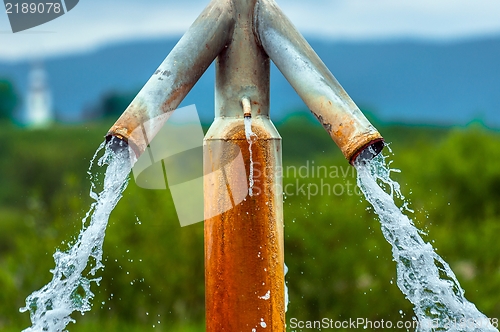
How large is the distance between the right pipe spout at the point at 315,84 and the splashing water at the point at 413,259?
0.08m

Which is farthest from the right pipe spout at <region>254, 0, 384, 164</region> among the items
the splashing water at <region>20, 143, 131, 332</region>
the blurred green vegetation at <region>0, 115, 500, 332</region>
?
the blurred green vegetation at <region>0, 115, 500, 332</region>

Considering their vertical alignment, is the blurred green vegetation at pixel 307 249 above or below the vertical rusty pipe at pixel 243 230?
above

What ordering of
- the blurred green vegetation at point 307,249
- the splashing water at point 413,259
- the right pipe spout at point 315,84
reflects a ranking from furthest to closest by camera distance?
the blurred green vegetation at point 307,249
the splashing water at point 413,259
the right pipe spout at point 315,84

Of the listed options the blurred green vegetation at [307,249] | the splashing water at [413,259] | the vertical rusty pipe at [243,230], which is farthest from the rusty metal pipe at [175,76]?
the blurred green vegetation at [307,249]

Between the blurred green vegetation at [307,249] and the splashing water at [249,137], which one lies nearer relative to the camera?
the splashing water at [249,137]

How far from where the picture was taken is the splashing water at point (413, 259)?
2.30 m

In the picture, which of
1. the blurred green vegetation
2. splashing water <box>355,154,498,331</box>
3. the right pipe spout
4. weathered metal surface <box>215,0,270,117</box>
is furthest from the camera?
the blurred green vegetation

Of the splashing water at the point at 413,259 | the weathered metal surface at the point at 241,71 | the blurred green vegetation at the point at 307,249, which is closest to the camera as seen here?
the splashing water at the point at 413,259

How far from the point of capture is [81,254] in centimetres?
233

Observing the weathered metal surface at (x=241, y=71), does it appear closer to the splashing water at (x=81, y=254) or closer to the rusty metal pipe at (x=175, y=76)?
the rusty metal pipe at (x=175, y=76)

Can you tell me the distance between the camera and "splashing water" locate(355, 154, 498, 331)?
7.55 ft

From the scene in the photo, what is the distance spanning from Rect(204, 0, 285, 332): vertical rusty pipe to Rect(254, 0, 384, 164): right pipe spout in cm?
17

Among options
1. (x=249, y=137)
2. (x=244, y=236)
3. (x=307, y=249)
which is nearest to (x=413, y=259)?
(x=244, y=236)

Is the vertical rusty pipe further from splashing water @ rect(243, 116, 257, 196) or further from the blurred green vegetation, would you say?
the blurred green vegetation
